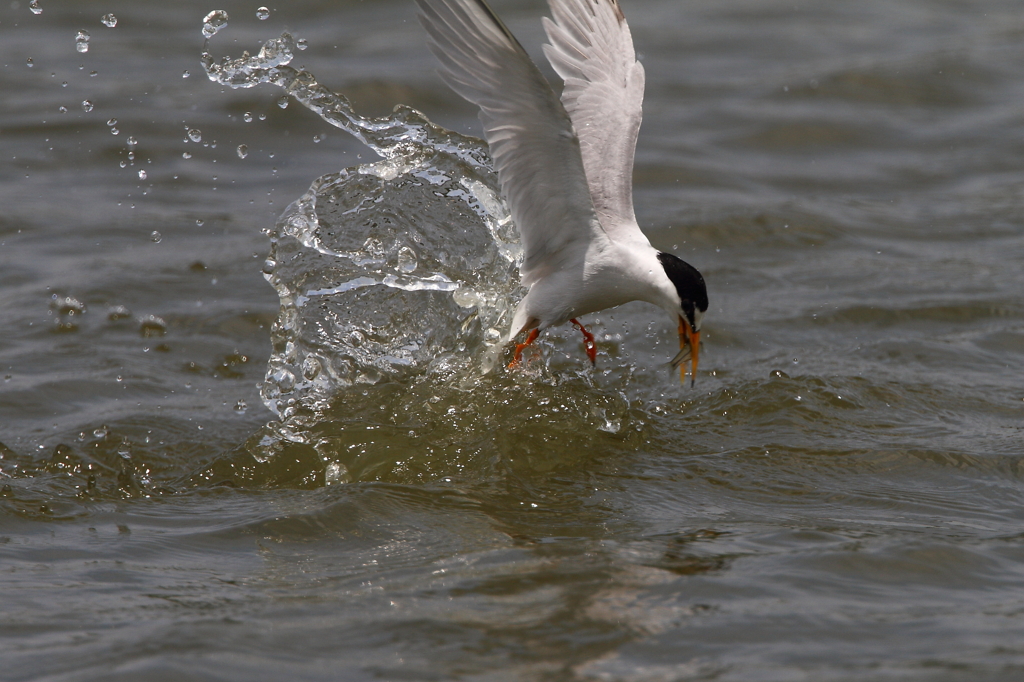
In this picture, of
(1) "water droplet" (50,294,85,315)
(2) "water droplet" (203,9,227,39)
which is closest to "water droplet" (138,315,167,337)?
(1) "water droplet" (50,294,85,315)

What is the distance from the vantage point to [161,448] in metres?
4.97

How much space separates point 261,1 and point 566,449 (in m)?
8.95

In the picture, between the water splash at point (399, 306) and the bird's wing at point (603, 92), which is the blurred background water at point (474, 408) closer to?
the water splash at point (399, 306)

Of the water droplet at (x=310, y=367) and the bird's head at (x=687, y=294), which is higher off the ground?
the bird's head at (x=687, y=294)

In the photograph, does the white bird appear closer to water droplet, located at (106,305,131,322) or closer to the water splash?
the water splash

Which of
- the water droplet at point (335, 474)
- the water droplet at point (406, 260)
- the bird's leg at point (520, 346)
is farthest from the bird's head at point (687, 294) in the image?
the water droplet at point (335, 474)

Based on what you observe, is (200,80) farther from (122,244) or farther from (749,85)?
(749,85)

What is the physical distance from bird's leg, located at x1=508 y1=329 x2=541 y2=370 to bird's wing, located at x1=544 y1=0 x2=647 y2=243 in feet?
2.24

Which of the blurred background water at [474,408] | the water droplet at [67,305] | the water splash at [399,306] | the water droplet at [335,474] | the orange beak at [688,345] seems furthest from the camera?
the water droplet at [67,305]

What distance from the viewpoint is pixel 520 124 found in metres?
4.38

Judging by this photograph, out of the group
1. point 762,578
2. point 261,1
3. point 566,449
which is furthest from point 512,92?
point 261,1

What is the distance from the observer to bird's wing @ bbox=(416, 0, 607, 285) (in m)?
4.07

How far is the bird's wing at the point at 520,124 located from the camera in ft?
13.4

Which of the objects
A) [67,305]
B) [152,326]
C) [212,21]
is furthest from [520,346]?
[67,305]
